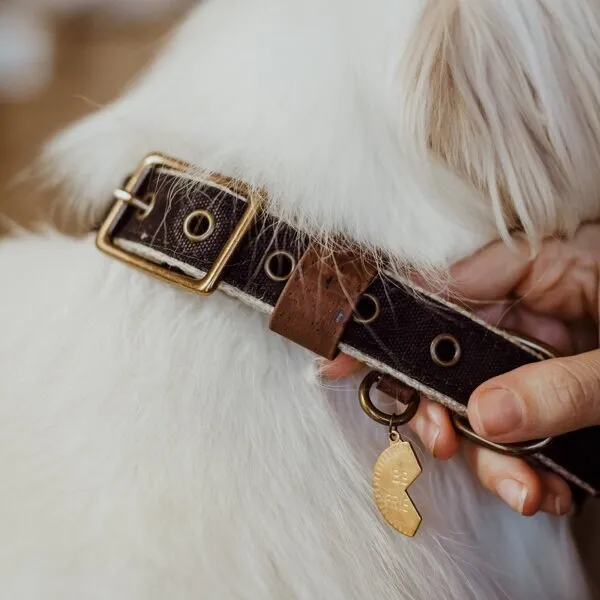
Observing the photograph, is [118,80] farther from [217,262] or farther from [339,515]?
[339,515]

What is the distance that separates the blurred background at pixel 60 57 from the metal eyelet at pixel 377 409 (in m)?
1.34

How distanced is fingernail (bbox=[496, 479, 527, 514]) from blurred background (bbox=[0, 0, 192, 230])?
4.62 ft

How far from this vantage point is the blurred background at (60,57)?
1.73 metres

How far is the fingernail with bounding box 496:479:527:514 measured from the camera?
0.58 metres

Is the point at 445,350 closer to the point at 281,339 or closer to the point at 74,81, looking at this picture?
the point at 281,339

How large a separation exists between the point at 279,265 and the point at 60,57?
4.95ft

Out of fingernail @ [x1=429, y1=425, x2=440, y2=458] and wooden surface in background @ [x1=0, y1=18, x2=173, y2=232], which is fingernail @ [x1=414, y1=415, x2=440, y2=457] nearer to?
fingernail @ [x1=429, y1=425, x2=440, y2=458]

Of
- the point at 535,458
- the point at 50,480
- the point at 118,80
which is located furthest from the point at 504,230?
the point at 118,80

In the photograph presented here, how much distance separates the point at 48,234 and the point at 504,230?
0.49 m

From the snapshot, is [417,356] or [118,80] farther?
[118,80]

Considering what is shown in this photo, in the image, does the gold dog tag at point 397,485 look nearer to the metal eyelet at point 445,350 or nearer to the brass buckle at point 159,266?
the metal eyelet at point 445,350

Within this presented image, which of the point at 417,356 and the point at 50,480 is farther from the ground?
the point at 417,356

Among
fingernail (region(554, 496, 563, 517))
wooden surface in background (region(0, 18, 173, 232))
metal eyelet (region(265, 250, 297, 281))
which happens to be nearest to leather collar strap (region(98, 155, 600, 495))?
metal eyelet (region(265, 250, 297, 281))

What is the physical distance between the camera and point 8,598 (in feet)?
1.55
